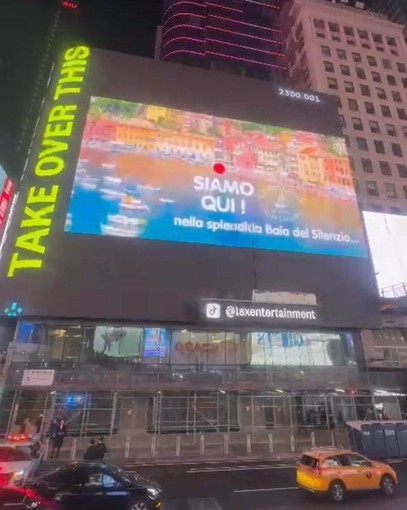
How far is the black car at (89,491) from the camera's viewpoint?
32.7ft

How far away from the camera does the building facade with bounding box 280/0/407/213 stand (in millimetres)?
46281

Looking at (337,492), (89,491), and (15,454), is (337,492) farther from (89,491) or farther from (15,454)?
(15,454)

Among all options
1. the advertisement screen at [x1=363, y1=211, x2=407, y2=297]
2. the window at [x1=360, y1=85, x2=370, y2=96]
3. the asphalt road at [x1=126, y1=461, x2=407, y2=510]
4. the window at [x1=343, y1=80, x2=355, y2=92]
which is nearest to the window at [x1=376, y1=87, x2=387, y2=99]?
the window at [x1=360, y1=85, x2=370, y2=96]

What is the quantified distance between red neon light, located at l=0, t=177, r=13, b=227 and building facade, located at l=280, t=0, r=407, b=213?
1537 inches

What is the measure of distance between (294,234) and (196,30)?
2161 inches

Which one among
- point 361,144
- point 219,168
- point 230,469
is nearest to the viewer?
point 230,469

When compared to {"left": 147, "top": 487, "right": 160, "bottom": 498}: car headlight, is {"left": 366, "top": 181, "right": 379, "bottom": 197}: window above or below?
above

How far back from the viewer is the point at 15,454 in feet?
42.8

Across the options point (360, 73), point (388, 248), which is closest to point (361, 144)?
point (360, 73)

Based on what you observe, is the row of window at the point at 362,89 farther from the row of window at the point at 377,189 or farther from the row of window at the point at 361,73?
the row of window at the point at 377,189

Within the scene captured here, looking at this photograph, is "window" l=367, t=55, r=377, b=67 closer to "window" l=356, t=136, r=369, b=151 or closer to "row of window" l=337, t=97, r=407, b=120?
"row of window" l=337, t=97, r=407, b=120

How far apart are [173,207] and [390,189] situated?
30.1 meters

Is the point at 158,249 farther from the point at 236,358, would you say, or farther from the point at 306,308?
the point at 306,308

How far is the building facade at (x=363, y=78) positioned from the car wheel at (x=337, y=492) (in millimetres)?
35864
